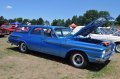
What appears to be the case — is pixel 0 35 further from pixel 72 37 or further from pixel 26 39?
pixel 72 37

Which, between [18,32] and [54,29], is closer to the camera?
[54,29]

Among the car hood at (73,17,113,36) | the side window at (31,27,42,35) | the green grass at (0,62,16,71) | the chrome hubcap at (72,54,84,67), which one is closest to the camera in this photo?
the green grass at (0,62,16,71)

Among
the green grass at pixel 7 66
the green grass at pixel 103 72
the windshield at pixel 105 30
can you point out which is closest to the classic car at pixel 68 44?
the green grass at pixel 103 72

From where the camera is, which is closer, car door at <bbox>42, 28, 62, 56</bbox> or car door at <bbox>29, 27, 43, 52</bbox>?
car door at <bbox>42, 28, 62, 56</bbox>

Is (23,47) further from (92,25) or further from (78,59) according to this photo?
(92,25)

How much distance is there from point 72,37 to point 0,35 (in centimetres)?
1157

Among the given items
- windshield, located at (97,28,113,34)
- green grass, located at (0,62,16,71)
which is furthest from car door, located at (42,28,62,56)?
windshield, located at (97,28,113,34)

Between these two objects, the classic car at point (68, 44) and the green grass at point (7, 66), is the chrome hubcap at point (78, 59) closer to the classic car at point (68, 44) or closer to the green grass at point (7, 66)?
the classic car at point (68, 44)

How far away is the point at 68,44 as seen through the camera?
9.32 meters

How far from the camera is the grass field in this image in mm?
7785

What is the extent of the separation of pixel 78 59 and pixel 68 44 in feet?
2.38

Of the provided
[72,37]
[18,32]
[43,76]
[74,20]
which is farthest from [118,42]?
[74,20]

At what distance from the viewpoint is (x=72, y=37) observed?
9555 mm

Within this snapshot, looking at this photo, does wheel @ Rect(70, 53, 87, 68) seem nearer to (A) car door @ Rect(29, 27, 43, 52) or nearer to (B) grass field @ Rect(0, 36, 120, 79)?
(B) grass field @ Rect(0, 36, 120, 79)
